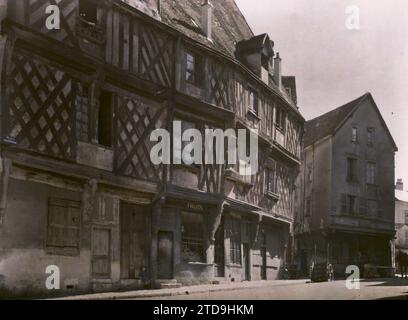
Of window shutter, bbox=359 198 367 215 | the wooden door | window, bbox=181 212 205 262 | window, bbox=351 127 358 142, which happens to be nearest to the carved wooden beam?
the wooden door

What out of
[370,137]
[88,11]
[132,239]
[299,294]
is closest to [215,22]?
[88,11]

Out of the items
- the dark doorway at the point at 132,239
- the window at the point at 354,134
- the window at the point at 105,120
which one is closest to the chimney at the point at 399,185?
the window at the point at 354,134

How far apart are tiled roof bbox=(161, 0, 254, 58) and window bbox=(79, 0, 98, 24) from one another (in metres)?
2.83

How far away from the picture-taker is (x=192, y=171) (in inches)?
734

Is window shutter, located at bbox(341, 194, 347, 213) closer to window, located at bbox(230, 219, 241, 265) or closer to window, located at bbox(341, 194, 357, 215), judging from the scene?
window, located at bbox(341, 194, 357, 215)

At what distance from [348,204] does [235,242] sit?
15295 mm

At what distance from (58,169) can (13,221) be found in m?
1.62

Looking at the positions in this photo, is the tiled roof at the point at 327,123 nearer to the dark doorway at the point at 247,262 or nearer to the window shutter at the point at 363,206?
the window shutter at the point at 363,206

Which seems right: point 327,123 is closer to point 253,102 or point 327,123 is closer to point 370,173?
point 370,173

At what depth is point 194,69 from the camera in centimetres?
1914

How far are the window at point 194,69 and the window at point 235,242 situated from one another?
5915 millimetres

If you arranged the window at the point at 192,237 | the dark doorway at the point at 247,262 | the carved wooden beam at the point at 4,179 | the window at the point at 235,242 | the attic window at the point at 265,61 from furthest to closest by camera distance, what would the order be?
the attic window at the point at 265,61
the dark doorway at the point at 247,262
the window at the point at 235,242
the window at the point at 192,237
the carved wooden beam at the point at 4,179

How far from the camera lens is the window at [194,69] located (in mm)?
18797
